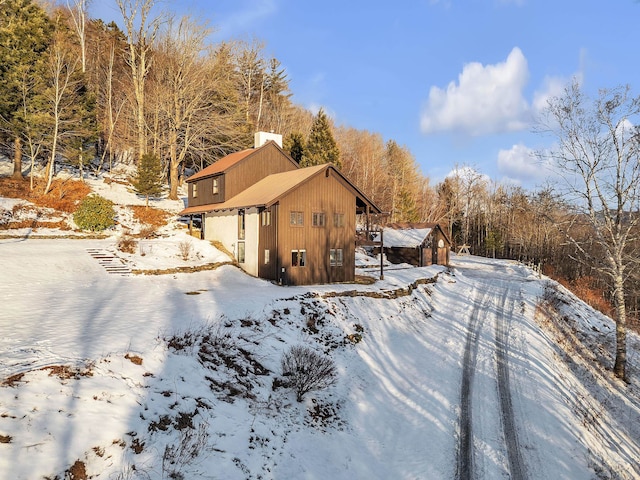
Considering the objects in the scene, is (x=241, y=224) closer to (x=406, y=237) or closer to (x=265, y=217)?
(x=265, y=217)

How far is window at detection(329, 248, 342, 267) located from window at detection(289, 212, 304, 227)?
2985 mm

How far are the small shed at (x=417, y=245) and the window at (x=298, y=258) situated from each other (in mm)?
19530

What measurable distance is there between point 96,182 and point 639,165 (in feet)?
153

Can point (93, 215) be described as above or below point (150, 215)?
below

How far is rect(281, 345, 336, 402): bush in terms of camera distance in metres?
12.5

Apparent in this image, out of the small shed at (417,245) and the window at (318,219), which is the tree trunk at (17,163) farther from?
the small shed at (417,245)

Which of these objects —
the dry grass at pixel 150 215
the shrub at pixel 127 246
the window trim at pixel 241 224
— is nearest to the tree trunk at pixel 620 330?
the window trim at pixel 241 224

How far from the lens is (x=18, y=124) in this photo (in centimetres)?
3284

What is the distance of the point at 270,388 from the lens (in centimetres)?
1216

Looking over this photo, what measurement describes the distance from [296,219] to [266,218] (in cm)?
206

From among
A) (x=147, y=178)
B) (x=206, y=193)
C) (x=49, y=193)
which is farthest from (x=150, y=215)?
(x=49, y=193)

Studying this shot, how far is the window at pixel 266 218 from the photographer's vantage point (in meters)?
25.0

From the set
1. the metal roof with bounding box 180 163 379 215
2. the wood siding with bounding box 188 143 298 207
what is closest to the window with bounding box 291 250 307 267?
the metal roof with bounding box 180 163 379 215

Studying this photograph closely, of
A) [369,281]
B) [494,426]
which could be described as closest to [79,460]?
[494,426]
